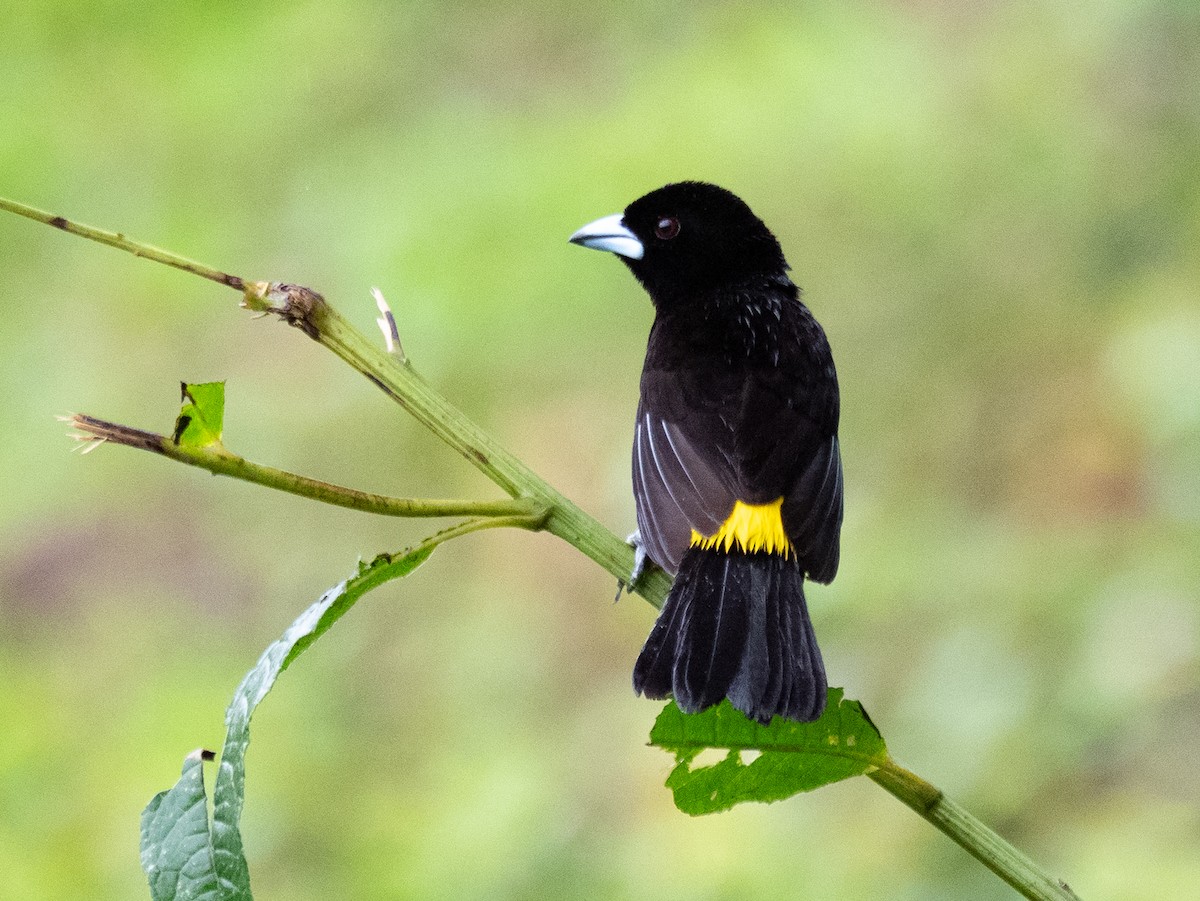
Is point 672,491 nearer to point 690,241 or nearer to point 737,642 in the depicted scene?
point 737,642

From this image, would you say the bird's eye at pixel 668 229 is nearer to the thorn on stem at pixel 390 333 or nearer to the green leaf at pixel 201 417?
the thorn on stem at pixel 390 333

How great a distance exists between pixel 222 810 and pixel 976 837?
0.73 m

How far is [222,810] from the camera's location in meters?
1.36

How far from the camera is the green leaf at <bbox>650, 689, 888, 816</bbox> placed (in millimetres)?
1442

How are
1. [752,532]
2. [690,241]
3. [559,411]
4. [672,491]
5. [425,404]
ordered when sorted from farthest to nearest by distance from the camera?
[559,411] → [690,241] → [672,491] → [752,532] → [425,404]

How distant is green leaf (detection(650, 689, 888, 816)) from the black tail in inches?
2.6

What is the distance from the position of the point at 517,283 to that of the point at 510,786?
256 cm

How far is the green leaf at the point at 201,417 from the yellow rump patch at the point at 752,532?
1.34 m

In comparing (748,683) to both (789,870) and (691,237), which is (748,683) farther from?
(789,870)

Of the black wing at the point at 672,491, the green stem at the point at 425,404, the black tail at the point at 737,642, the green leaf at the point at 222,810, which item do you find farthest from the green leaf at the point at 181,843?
the black wing at the point at 672,491

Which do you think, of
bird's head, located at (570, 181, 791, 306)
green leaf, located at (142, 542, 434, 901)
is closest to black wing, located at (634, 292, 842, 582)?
bird's head, located at (570, 181, 791, 306)

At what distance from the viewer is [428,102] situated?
792 centimetres

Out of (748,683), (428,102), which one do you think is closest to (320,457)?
(428,102)

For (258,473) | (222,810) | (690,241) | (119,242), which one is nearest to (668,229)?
(690,241)
